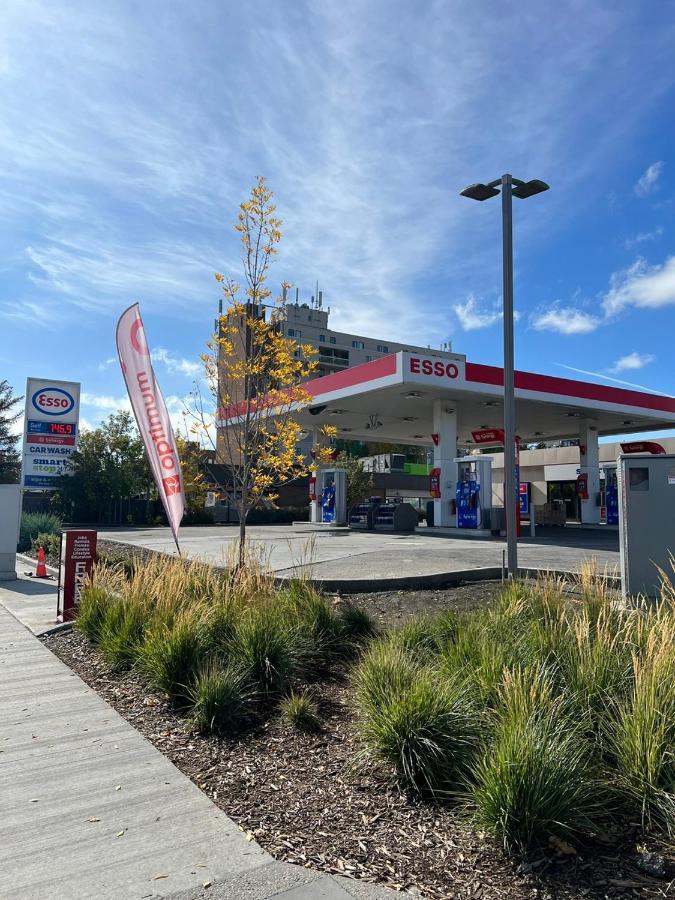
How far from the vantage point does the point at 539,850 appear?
9.77ft

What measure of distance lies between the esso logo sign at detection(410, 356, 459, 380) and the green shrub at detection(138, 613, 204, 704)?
1928 centimetres

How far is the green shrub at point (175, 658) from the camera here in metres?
5.19

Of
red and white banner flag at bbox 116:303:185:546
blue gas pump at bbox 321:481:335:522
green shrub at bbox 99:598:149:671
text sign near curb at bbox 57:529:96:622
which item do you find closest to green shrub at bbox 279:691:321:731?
green shrub at bbox 99:598:149:671

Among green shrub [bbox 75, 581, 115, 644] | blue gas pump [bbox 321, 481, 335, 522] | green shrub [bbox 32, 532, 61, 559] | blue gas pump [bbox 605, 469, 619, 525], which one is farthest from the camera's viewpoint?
blue gas pump [bbox 605, 469, 619, 525]

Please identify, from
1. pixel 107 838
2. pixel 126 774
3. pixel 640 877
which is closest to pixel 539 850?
pixel 640 877

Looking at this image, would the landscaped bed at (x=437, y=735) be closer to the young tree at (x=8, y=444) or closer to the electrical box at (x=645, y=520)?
the electrical box at (x=645, y=520)

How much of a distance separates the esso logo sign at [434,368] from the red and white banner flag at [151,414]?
51.4 feet

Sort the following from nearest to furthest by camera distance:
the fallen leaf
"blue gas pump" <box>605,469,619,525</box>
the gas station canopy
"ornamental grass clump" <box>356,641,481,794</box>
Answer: the fallen leaf
"ornamental grass clump" <box>356,641,481,794</box>
the gas station canopy
"blue gas pump" <box>605,469,619,525</box>

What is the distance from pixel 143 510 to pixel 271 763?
33693mm

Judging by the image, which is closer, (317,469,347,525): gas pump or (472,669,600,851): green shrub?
(472,669,600,851): green shrub

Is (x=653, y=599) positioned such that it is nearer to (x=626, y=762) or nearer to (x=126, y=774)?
(x=626, y=762)

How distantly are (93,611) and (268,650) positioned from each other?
10.0 ft

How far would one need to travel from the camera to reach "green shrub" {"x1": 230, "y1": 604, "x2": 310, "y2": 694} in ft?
17.3

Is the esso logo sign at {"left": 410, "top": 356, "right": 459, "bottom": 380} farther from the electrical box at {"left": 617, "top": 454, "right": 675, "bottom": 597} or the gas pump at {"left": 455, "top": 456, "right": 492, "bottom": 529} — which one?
the electrical box at {"left": 617, "top": 454, "right": 675, "bottom": 597}
